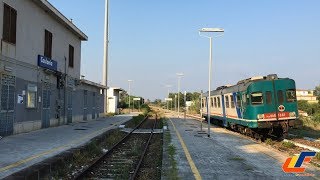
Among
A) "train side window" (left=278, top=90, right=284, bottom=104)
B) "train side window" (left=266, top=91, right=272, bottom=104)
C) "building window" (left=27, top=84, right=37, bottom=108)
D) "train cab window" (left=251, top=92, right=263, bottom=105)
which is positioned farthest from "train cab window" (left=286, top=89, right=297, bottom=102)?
"building window" (left=27, top=84, right=37, bottom=108)

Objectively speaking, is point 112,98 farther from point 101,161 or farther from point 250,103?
point 101,161

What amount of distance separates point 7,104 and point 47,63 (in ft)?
21.9

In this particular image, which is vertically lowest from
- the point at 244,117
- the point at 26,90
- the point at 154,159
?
the point at 154,159

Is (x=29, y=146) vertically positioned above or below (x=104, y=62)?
below

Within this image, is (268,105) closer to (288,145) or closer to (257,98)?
(257,98)

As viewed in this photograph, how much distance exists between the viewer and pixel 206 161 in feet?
41.8

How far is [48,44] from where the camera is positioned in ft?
84.4

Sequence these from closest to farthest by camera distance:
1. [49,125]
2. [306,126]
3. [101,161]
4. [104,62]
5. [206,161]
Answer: [206,161]
[101,161]
[49,125]
[306,126]
[104,62]

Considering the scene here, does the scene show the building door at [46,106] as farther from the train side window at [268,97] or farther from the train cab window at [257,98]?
the train side window at [268,97]

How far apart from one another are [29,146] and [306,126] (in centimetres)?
2499

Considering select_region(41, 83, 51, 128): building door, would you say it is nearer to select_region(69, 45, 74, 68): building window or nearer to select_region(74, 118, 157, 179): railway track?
select_region(69, 45, 74, 68): building window

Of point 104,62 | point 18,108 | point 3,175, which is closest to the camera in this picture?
point 3,175

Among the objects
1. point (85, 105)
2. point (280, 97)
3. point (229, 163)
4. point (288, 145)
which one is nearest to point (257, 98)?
point (280, 97)

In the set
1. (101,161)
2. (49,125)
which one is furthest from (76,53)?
(101,161)
